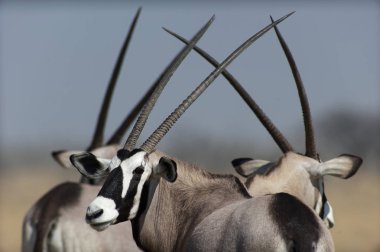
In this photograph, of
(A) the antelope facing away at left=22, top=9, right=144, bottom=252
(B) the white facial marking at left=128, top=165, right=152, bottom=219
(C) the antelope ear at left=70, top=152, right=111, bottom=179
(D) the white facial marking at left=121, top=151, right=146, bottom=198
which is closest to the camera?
(D) the white facial marking at left=121, top=151, right=146, bottom=198

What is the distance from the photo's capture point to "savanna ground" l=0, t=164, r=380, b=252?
19497 millimetres

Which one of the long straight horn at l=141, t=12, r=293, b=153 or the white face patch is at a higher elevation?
the long straight horn at l=141, t=12, r=293, b=153

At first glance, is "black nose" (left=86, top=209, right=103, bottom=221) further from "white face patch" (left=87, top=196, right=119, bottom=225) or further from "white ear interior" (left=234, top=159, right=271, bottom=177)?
"white ear interior" (left=234, top=159, right=271, bottom=177)

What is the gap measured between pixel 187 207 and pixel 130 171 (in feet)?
1.61

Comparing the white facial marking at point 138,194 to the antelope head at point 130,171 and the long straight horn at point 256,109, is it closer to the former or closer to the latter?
the antelope head at point 130,171

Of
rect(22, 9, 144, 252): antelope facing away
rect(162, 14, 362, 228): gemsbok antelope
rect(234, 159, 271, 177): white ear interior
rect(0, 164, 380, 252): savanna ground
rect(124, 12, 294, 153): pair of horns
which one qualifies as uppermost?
rect(124, 12, 294, 153): pair of horns

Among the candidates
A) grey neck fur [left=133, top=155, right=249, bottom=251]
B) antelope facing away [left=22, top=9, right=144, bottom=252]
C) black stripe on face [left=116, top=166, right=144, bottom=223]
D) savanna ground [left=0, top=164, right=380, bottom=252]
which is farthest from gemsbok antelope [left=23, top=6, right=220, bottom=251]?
savanna ground [left=0, top=164, right=380, bottom=252]

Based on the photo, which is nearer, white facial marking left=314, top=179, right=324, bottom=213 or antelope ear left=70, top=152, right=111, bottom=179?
antelope ear left=70, top=152, right=111, bottom=179

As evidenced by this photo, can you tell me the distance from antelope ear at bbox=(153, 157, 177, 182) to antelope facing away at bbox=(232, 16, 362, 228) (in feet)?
3.09

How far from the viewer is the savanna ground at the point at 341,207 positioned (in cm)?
1950

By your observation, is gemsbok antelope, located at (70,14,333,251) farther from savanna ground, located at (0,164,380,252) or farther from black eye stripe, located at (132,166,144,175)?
savanna ground, located at (0,164,380,252)

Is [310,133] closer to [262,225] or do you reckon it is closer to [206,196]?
[206,196]

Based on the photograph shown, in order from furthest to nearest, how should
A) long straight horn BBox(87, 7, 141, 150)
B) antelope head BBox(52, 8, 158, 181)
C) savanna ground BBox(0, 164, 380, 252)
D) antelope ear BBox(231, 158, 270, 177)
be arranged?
1. savanna ground BBox(0, 164, 380, 252)
2. long straight horn BBox(87, 7, 141, 150)
3. antelope head BBox(52, 8, 158, 181)
4. antelope ear BBox(231, 158, 270, 177)

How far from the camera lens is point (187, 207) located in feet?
23.2
